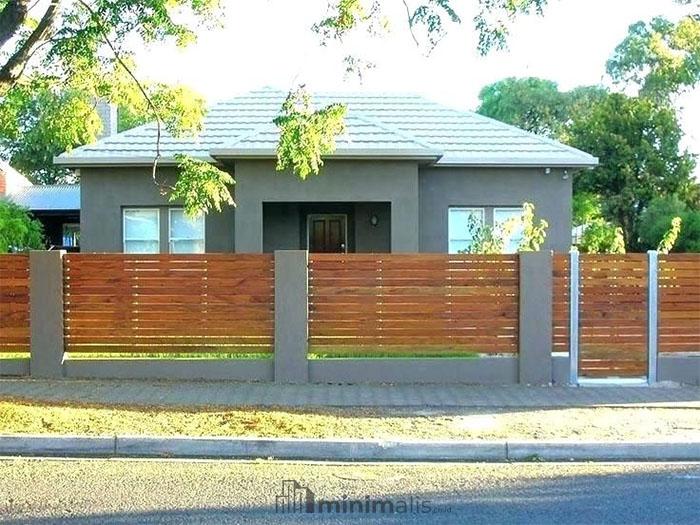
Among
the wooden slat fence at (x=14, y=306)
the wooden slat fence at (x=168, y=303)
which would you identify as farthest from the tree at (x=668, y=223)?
the wooden slat fence at (x=14, y=306)

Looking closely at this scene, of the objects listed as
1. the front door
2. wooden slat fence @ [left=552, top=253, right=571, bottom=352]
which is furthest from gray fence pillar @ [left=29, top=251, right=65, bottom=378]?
the front door

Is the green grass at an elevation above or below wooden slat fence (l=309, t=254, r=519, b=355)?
below

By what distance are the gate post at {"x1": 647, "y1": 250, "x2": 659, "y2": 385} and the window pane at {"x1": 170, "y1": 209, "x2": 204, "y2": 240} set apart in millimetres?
10055

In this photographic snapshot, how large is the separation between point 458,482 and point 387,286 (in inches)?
189

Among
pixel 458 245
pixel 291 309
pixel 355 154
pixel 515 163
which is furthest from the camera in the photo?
pixel 458 245

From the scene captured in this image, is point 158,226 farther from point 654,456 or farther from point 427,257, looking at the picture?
point 654,456

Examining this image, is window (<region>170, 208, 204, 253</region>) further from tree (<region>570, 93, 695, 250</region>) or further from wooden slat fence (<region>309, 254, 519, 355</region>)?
tree (<region>570, 93, 695, 250</region>)

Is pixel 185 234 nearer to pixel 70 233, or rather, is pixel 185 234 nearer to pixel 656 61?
pixel 70 233

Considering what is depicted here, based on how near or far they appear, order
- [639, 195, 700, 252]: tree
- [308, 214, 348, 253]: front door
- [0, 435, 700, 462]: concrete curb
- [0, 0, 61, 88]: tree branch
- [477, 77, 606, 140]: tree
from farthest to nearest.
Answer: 1. [477, 77, 606, 140]: tree
2. [639, 195, 700, 252]: tree
3. [308, 214, 348, 253]: front door
4. [0, 0, 61, 88]: tree branch
5. [0, 435, 700, 462]: concrete curb

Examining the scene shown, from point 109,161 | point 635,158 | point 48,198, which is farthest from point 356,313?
point 48,198

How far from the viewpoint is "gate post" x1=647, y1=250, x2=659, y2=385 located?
1184cm

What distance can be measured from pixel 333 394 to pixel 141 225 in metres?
9.10

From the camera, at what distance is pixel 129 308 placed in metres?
12.1

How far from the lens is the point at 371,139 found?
17.2 meters
